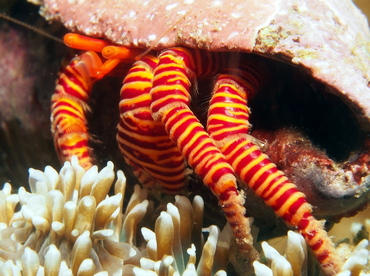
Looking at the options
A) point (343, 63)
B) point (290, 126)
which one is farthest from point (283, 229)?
point (343, 63)

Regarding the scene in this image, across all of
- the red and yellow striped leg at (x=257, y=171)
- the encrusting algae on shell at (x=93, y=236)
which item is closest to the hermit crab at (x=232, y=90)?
the red and yellow striped leg at (x=257, y=171)

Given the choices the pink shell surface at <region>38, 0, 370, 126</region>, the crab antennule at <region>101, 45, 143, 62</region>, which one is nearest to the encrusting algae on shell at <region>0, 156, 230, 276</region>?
the crab antennule at <region>101, 45, 143, 62</region>

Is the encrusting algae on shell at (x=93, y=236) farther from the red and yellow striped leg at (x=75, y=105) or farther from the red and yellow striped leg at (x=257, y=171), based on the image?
the red and yellow striped leg at (x=257, y=171)

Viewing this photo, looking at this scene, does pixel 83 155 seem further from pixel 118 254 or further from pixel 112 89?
pixel 118 254

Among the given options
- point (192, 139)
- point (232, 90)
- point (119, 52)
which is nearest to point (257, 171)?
point (192, 139)

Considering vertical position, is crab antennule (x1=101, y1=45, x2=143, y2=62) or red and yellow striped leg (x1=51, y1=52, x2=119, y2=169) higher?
crab antennule (x1=101, y1=45, x2=143, y2=62)

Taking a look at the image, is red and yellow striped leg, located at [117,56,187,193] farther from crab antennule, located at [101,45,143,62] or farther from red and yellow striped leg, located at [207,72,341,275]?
red and yellow striped leg, located at [207,72,341,275]

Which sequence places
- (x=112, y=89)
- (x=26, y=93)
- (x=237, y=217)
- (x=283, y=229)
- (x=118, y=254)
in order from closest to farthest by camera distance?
(x=237, y=217)
(x=118, y=254)
(x=283, y=229)
(x=112, y=89)
(x=26, y=93)
